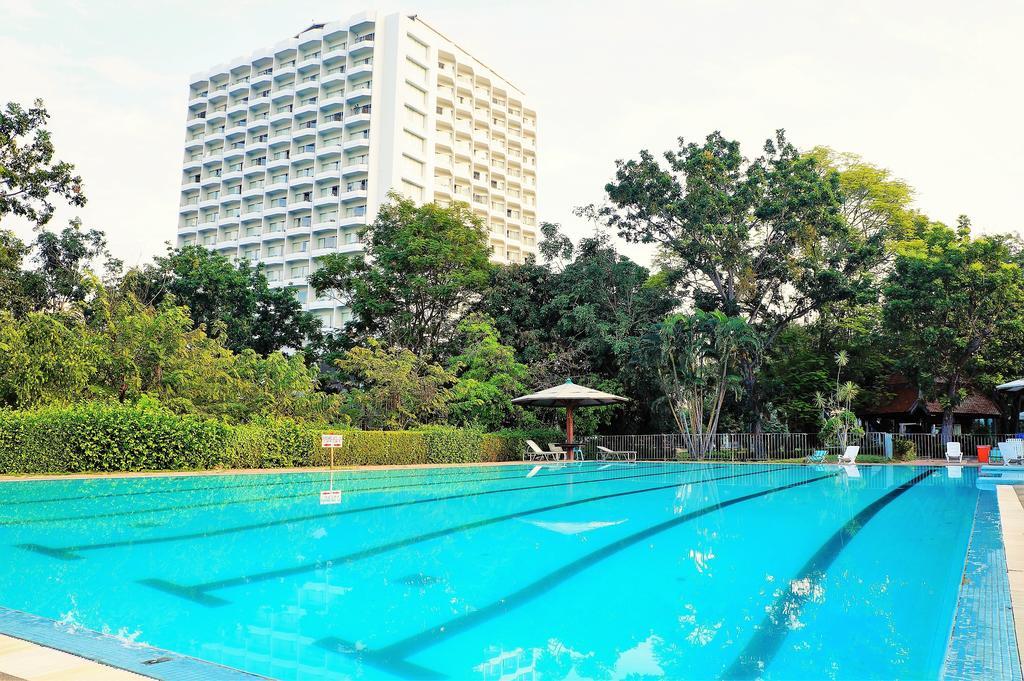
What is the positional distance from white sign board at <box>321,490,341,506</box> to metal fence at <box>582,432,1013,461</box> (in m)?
15.8

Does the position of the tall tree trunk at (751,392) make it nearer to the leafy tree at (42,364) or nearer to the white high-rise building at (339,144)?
the leafy tree at (42,364)

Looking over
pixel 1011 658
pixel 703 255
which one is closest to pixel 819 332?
pixel 703 255

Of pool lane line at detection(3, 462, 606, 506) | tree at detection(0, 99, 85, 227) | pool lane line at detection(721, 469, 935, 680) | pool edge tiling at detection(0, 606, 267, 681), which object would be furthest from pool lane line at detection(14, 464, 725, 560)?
tree at detection(0, 99, 85, 227)

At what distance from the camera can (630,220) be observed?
30656 millimetres

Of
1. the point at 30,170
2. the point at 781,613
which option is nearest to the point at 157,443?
the point at 30,170

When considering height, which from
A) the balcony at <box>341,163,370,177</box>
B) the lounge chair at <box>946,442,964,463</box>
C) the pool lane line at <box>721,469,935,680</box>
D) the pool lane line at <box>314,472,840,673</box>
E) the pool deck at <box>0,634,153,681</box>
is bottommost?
the pool lane line at <box>314,472,840,673</box>

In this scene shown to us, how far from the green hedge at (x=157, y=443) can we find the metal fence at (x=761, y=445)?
10.2 metres

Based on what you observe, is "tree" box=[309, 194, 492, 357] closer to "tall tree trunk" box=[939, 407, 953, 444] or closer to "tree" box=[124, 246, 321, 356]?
"tree" box=[124, 246, 321, 356]

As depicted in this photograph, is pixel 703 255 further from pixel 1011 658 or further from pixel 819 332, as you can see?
pixel 1011 658

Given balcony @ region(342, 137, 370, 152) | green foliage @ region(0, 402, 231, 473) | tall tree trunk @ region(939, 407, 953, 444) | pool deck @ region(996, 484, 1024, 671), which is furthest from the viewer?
balcony @ region(342, 137, 370, 152)

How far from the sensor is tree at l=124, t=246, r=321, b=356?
34625 mm

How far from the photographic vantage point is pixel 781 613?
15.4ft

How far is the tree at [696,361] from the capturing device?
25.7 meters

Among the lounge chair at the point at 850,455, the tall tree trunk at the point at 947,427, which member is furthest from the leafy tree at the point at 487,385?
the tall tree trunk at the point at 947,427
